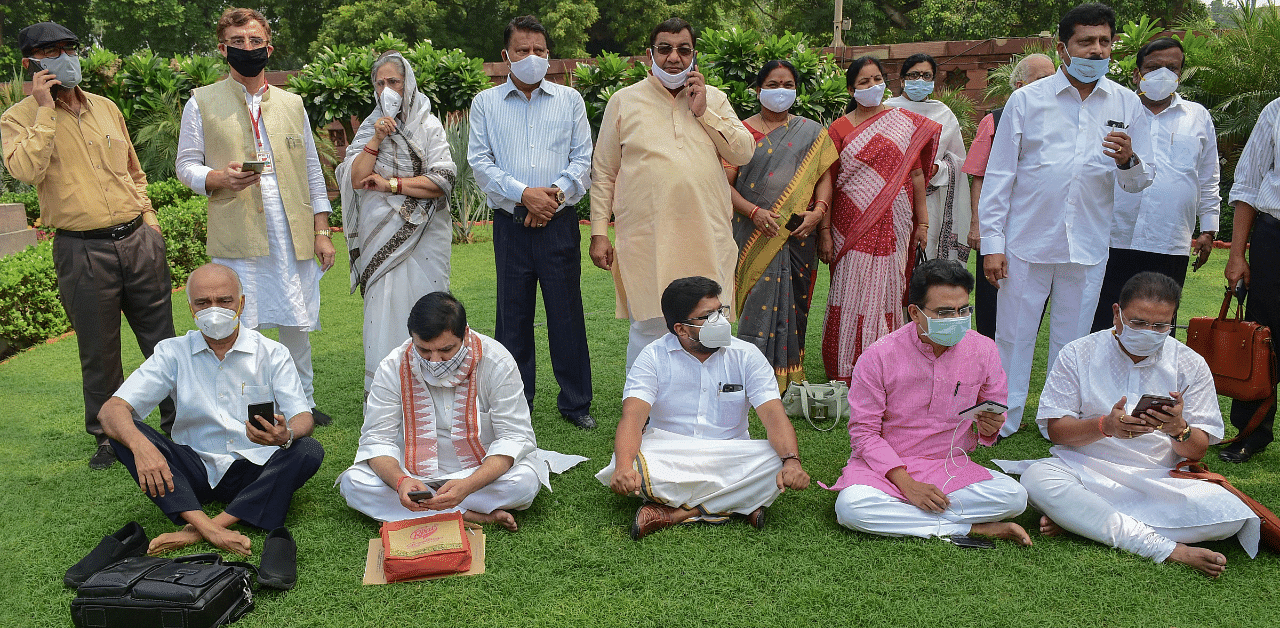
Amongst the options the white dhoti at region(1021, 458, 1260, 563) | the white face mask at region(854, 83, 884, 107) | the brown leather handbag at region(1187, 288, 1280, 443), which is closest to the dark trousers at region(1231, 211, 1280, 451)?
the brown leather handbag at region(1187, 288, 1280, 443)

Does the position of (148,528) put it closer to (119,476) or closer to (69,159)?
(119,476)

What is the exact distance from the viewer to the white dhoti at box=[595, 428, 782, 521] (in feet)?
12.2

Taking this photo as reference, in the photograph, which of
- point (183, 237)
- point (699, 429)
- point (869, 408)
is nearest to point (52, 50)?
point (699, 429)

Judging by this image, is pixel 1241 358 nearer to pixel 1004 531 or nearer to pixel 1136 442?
pixel 1136 442

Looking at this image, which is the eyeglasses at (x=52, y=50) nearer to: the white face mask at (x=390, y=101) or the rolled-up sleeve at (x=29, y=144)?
the rolled-up sleeve at (x=29, y=144)

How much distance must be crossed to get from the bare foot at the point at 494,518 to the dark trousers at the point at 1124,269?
133 inches

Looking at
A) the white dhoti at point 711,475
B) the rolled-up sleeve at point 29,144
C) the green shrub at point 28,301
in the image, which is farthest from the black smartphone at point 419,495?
the green shrub at point 28,301

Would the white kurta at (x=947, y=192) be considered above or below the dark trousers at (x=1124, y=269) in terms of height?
above

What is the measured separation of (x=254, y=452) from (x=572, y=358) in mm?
1812

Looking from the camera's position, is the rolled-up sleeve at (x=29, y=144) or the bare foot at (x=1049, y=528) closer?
the bare foot at (x=1049, y=528)

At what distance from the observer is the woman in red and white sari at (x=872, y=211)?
17.5ft

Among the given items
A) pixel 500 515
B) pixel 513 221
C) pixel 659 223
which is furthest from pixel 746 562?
pixel 513 221

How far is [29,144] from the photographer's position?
4.27 metres

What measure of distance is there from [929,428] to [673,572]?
1.23m
